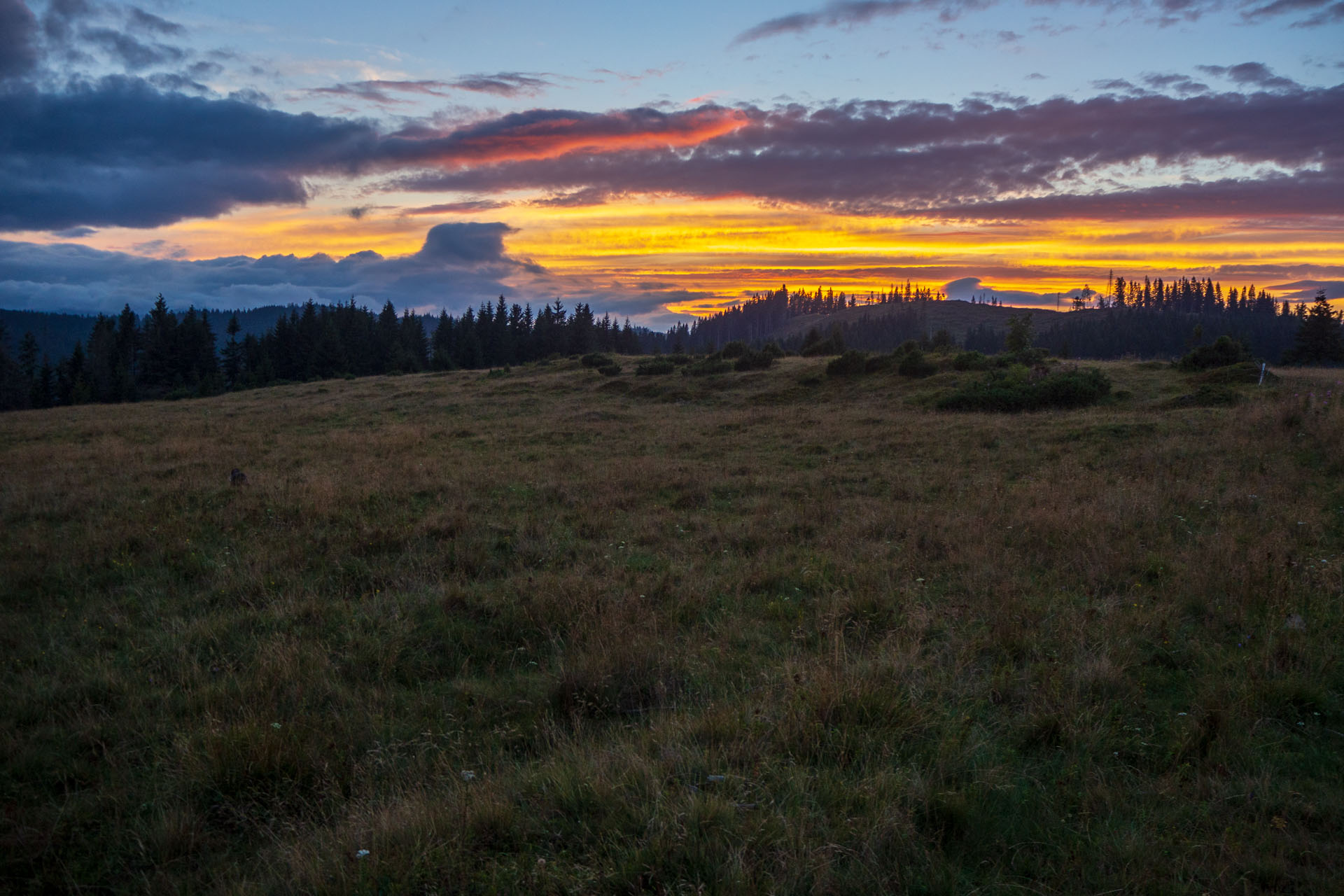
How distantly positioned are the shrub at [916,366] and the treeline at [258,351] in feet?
186

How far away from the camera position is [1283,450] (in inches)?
461

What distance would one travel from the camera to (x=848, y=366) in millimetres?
30969

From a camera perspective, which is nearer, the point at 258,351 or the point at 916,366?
the point at 916,366

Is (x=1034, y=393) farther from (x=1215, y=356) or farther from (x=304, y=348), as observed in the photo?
(x=304, y=348)

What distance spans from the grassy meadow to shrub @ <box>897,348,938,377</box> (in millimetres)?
16813

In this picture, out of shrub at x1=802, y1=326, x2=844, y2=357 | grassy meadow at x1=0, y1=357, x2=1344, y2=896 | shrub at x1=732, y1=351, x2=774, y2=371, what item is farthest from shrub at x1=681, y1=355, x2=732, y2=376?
grassy meadow at x1=0, y1=357, x2=1344, y2=896

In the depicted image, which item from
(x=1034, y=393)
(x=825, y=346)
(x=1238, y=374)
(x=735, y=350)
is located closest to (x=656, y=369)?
(x=735, y=350)

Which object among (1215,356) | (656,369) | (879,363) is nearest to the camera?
(1215,356)

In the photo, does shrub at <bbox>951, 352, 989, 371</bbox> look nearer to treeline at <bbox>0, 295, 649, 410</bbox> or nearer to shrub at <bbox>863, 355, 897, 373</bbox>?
shrub at <bbox>863, 355, 897, 373</bbox>

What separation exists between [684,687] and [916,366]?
26574mm

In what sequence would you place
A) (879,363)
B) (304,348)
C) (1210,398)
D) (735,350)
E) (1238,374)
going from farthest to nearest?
(304,348)
(735,350)
(879,363)
(1238,374)
(1210,398)

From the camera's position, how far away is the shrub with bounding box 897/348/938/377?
93.1 ft

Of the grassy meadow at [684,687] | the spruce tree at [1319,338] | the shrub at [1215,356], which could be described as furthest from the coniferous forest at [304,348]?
the grassy meadow at [684,687]

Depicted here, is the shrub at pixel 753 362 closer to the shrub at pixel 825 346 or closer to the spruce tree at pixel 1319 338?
the shrub at pixel 825 346
